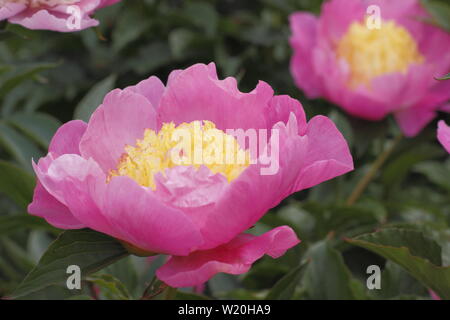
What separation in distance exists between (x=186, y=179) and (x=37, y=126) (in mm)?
470

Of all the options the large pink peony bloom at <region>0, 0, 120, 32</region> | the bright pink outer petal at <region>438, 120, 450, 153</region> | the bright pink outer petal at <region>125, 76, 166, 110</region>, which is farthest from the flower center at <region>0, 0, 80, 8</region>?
the bright pink outer petal at <region>438, 120, 450, 153</region>

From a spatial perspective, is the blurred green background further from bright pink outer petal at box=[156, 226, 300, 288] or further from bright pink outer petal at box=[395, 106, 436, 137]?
bright pink outer petal at box=[156, 226, 300, 288]

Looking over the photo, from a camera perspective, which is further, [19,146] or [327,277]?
[19,146]

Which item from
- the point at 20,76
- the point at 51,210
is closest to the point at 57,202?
the point at 51,210

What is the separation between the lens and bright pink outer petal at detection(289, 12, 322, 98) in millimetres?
1037

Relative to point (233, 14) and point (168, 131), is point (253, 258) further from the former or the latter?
point (233, 14)

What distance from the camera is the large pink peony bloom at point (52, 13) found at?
53 centimetres

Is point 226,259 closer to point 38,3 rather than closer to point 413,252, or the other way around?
point 413,252

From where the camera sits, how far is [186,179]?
17.1 inches

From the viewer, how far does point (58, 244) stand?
46 cm

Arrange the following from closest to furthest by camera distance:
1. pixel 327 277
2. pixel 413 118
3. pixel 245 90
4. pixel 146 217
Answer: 1. pixel 146 217
2. pixel 327 277
3. pixel 413 118
4. pixel 245 90

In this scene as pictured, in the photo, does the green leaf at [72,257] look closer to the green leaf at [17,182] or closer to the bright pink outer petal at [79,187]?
the bright pink outer petal at [79,187]

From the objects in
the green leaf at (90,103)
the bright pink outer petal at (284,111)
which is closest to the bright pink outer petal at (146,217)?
the bright pink outer petal at (284,111)
